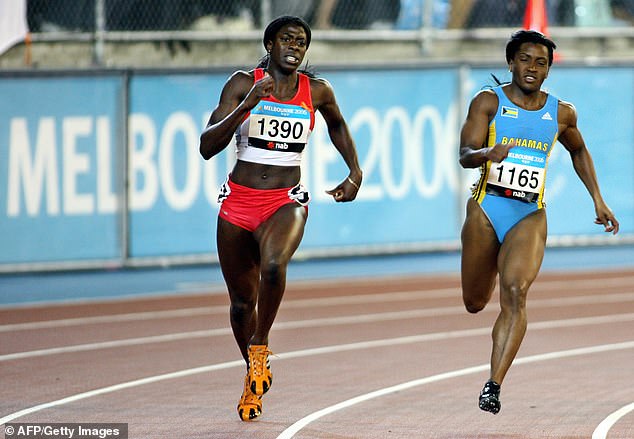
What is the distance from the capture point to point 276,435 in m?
7.71

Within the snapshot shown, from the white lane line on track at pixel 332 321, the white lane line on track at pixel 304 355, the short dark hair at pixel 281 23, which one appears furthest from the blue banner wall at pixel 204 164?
the short dark hair at pixel 281 23

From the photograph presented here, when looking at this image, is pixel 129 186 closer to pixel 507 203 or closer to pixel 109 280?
pixel 109 280

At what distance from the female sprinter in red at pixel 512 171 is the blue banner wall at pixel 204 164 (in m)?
8.13

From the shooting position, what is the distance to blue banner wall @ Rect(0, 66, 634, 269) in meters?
15.7

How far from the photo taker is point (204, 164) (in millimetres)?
16328

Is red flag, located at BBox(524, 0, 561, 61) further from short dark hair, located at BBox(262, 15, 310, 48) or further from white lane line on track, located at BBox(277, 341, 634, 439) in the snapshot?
short dark hair, located at BBox(262, 15, 310, 48)

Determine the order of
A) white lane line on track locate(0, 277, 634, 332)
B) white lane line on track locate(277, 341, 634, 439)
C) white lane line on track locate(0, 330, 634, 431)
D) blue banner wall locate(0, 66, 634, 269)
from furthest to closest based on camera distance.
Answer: blue banner wall locate(0, 66, 634, 269)
white lane line on track locate(0, 277, 634, 332)
white lane line on track locate(0, 330, 634, 431)
white lane line on track locate(277, 341, 634, 439)

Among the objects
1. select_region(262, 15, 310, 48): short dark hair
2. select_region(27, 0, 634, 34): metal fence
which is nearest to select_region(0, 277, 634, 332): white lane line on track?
select_region(27, 0, 634, 34): metal fence

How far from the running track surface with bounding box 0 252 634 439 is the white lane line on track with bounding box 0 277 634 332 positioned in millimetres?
22

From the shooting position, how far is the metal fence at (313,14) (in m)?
17.1

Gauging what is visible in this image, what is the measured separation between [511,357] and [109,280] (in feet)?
28.7

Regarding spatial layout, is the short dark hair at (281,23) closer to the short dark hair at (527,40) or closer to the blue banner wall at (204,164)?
the short dark hair at (527,40)
